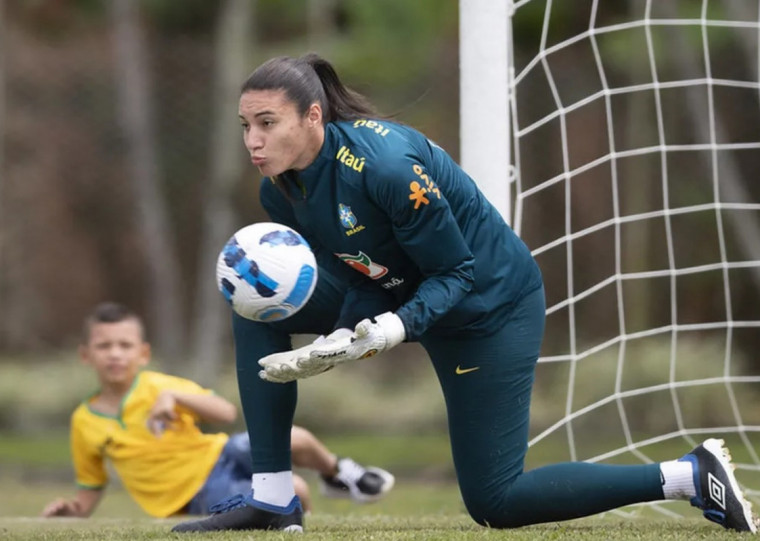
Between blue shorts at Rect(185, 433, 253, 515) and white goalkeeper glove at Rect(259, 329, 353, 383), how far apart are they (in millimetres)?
2217

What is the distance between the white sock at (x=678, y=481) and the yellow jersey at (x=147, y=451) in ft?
8.97

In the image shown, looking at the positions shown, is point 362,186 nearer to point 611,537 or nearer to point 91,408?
point 611,537

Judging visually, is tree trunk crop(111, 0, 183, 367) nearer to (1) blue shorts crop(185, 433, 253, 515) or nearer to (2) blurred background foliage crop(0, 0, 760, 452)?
(2) blurred background foliage crop(0, 0, 760, 452)

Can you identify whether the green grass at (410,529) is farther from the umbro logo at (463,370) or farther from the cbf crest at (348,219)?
the cbf crest at (348,219)

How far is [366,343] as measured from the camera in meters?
3.78

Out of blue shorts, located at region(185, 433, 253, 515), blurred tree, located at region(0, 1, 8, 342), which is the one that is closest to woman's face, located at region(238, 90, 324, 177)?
blue shorts, located at region(185, 433, 253, 515)

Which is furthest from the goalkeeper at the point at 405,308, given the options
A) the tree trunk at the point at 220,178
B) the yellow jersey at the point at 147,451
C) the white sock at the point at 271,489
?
the tree trunk at the point at 220,178

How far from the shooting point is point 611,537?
396 centimetres

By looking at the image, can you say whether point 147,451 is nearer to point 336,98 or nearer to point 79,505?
point 79,505

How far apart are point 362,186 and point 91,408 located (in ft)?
9.82

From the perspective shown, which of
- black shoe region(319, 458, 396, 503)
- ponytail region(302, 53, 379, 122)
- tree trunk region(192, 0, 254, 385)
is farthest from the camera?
tree trunk region(192, 0, 254, 385)

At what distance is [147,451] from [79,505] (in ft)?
1.35

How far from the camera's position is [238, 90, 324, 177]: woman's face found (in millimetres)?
3883

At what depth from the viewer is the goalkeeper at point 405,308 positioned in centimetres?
388
